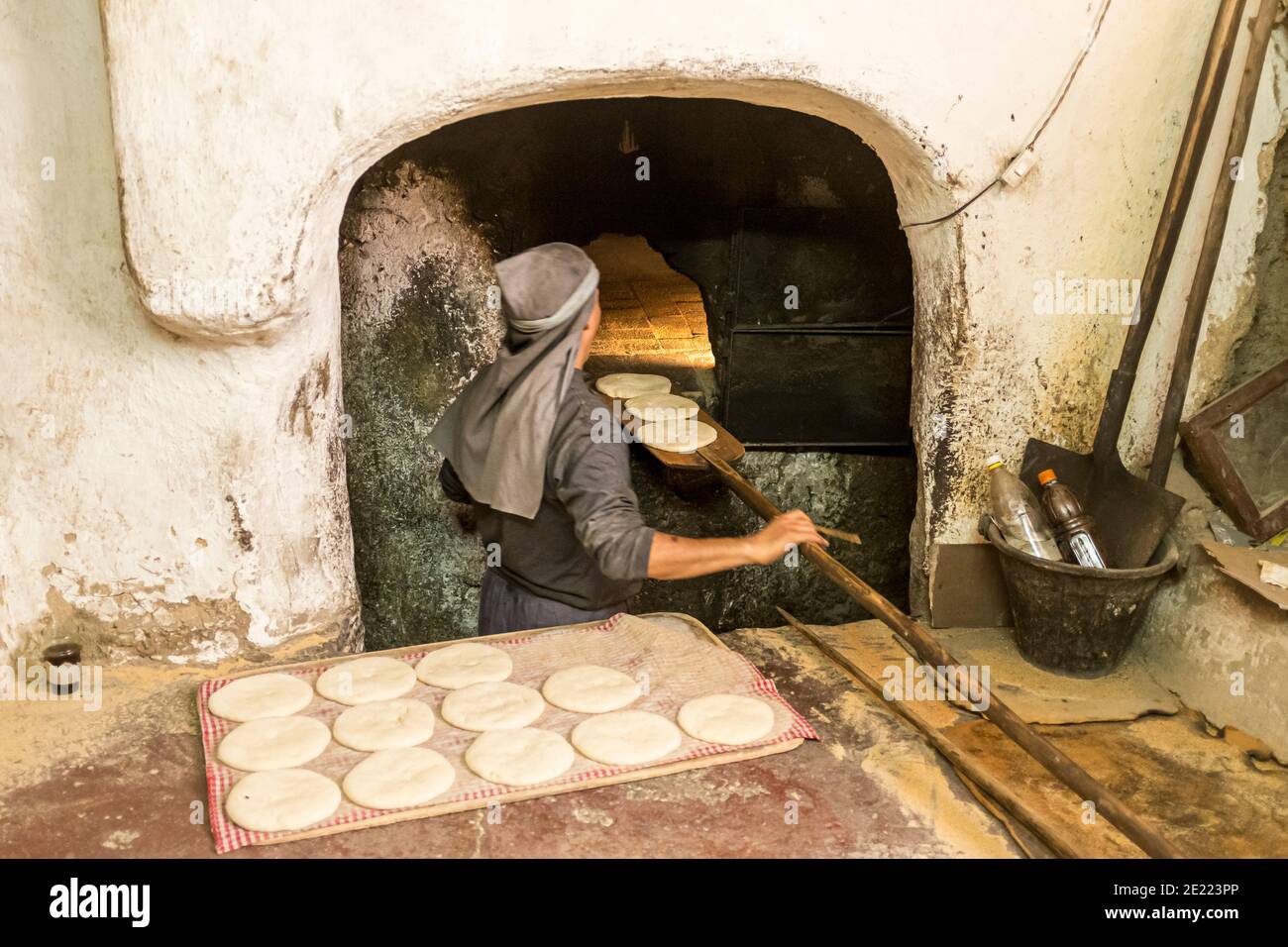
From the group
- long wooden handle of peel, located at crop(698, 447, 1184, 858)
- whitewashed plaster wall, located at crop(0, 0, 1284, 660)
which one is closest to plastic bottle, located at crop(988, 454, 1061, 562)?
whitewashed plaster wall, located at crop(0, 0, 1284, 660)

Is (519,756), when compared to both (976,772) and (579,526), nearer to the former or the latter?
(579,526)

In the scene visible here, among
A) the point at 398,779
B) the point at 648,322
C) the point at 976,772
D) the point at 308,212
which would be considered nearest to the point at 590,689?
the point at 398,779

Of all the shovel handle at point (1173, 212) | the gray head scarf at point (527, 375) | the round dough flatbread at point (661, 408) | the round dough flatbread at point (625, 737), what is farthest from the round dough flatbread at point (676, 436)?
the round dough flatbread at point (625, 737)

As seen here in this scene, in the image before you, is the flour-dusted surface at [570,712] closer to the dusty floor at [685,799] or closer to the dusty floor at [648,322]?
the dusty floor at [685,799]

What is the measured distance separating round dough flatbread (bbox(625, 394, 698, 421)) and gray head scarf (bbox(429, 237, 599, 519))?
1.22 meters

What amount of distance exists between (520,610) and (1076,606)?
63.4 inches

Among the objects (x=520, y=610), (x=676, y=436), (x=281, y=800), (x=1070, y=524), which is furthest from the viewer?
(x=676, y=436)

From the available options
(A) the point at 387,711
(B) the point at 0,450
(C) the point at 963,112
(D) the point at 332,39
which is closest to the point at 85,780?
(A) the point at 387,711

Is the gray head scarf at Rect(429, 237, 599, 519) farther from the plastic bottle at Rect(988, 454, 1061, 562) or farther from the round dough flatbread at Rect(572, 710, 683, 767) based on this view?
the plastic bottle at Rect(988, 454, 1061, 562)

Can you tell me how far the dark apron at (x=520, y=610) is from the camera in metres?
3.28

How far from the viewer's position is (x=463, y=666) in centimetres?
302

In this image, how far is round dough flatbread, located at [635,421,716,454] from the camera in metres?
4.07
